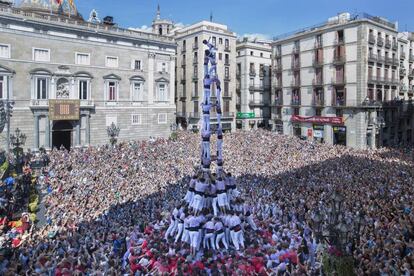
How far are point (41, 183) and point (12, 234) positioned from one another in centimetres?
786

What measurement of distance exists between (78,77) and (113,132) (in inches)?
243

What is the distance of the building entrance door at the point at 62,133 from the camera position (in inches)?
1335

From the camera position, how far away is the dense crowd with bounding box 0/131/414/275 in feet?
36.1

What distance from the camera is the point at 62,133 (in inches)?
1384

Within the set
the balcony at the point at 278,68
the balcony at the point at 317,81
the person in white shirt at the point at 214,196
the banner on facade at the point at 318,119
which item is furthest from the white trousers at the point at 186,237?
the balcony at the point at 278,68

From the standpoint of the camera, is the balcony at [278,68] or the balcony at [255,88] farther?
the balcony at [255,88]

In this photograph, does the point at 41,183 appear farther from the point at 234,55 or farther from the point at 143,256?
the point at 234,55

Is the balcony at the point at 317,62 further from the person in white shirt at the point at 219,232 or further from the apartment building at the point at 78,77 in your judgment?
the person in white shirt at the point at 219,232

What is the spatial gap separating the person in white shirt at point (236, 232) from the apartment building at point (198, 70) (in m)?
35.5

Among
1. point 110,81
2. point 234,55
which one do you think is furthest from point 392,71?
point 110,81

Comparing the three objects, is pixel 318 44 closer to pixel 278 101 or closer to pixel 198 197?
pixel 278 101

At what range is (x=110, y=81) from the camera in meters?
36.6

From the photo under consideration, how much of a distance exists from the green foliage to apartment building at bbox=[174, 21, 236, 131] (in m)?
39.3

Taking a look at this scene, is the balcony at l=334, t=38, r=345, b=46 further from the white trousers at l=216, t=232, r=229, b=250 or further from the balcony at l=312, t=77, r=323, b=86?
the white trousers at l=216, t=232, r=229, b=250
